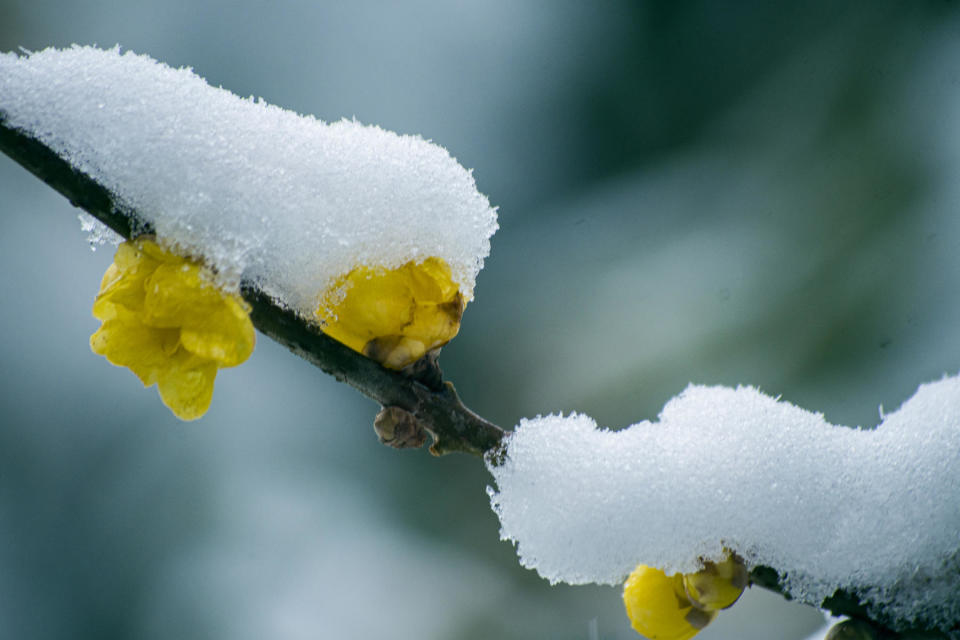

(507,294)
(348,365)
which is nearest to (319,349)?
(348,365)

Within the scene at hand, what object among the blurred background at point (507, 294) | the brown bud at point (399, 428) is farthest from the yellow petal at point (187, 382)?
the blurred background at point (507, 294)

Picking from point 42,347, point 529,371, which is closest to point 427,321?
point 529,371

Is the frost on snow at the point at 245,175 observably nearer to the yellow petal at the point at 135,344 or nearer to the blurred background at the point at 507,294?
the yellow petal at the point at 135,344

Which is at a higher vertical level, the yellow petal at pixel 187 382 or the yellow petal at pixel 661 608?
the yellow petal at pixel 187 382

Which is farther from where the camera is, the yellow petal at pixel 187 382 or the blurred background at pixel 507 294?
the blurred background at pixel 507 294

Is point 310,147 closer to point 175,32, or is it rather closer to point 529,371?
point 529,371

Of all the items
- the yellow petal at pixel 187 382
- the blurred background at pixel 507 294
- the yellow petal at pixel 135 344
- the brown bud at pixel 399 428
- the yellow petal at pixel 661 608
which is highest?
the blurred background at pixel 507 294

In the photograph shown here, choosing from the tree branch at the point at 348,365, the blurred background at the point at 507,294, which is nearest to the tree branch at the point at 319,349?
the tree branch at the point at 348,365
